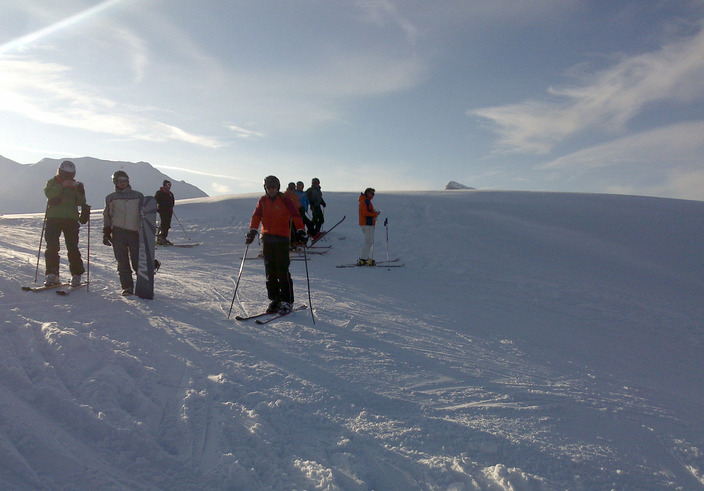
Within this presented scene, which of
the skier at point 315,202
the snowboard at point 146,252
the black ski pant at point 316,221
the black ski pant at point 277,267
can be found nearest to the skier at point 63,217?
the snowboard at point 146,252

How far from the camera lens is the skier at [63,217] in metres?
6.43

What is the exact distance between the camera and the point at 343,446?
2.72m

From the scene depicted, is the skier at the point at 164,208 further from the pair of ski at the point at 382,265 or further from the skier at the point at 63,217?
the skier at the point at 63,217

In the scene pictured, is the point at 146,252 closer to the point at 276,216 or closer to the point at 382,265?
the point at 276,216

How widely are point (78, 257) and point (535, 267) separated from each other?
10.1m

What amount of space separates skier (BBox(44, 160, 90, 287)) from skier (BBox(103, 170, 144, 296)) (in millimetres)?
399

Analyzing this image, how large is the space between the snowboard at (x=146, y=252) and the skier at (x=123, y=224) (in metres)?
0.09

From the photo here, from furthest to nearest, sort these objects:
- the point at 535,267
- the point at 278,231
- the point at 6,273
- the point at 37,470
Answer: the point at 535,267, the point at 6,273, the point at 278,231, the point at 37,470

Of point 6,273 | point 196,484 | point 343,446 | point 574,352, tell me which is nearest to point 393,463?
point 343,446

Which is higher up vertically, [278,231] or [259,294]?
[278,231]

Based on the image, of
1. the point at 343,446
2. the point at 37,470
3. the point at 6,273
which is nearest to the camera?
the point at 37,470

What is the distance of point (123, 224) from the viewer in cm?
646

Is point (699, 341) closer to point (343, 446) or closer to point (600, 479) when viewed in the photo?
point (600, 479)

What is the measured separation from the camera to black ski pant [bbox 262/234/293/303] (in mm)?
5938
